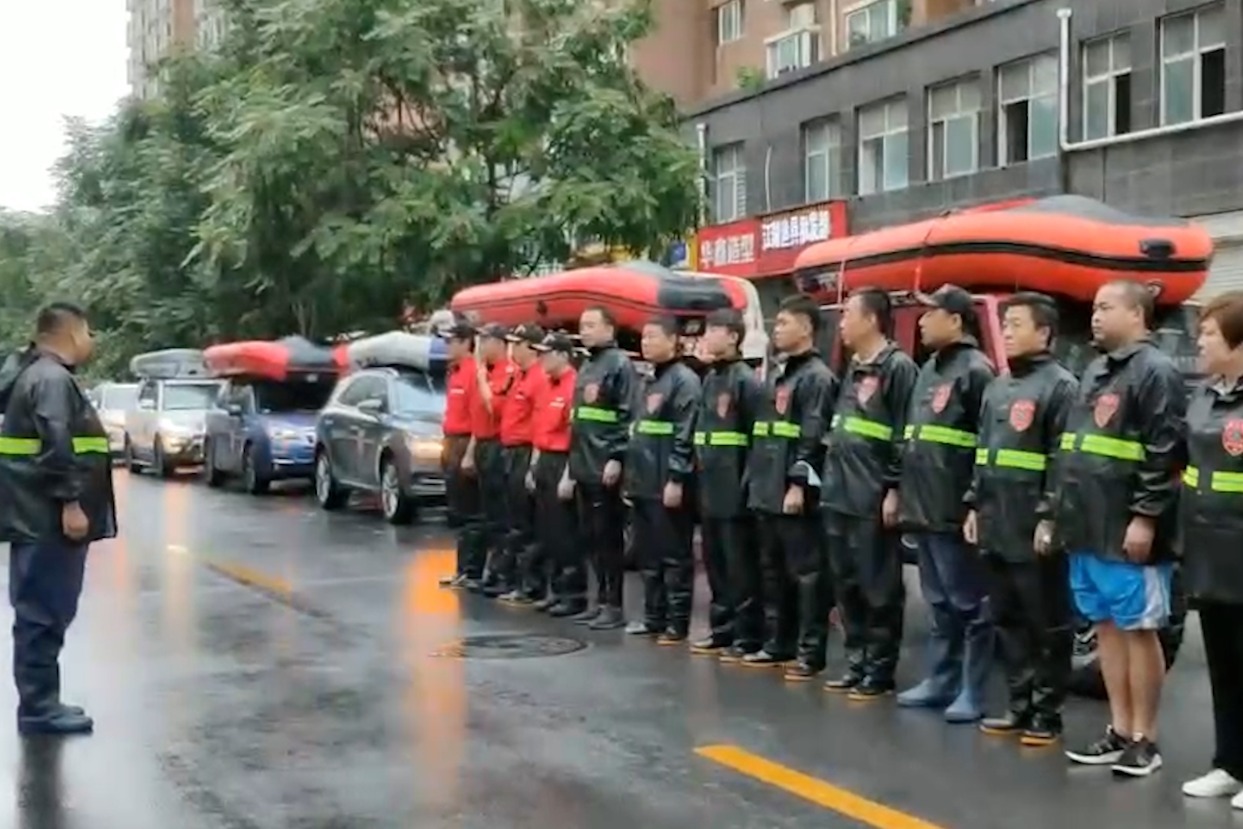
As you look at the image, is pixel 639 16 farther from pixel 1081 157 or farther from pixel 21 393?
pixel 21 393

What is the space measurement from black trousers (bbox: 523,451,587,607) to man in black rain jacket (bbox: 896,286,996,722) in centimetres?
355

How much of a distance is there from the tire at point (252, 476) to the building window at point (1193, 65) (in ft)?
44.2

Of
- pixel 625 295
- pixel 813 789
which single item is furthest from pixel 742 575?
pixel 625 295

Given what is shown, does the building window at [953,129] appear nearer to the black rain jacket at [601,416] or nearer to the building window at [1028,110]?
the building window at [1028,110]

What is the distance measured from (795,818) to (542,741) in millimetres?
1663

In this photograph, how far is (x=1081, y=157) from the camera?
26.9m

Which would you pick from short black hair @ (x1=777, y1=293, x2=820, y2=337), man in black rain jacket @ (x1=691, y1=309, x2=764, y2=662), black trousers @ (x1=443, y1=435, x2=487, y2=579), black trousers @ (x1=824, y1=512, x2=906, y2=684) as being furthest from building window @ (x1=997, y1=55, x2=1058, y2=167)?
black trousers @ (x1=824, y1=512, x2=906, y2=684)

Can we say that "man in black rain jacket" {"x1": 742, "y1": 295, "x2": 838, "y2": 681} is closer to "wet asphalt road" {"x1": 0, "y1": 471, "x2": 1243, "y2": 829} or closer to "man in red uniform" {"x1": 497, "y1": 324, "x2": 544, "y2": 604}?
"wet asphalt road" {"x1": 0, "y1": 471, "x2": 1243, "y2": 829}

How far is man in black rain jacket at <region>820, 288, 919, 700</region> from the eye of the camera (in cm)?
870

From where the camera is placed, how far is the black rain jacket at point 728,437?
387 inches

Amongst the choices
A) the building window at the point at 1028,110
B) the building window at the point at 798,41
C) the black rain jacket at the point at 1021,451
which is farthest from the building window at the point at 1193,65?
the black rain jacket at the point at 1021,451

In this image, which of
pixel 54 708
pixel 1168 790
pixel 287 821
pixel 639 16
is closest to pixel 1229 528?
pixel 1168 790

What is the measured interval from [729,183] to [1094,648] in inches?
1089

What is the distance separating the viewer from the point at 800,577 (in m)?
9.36
